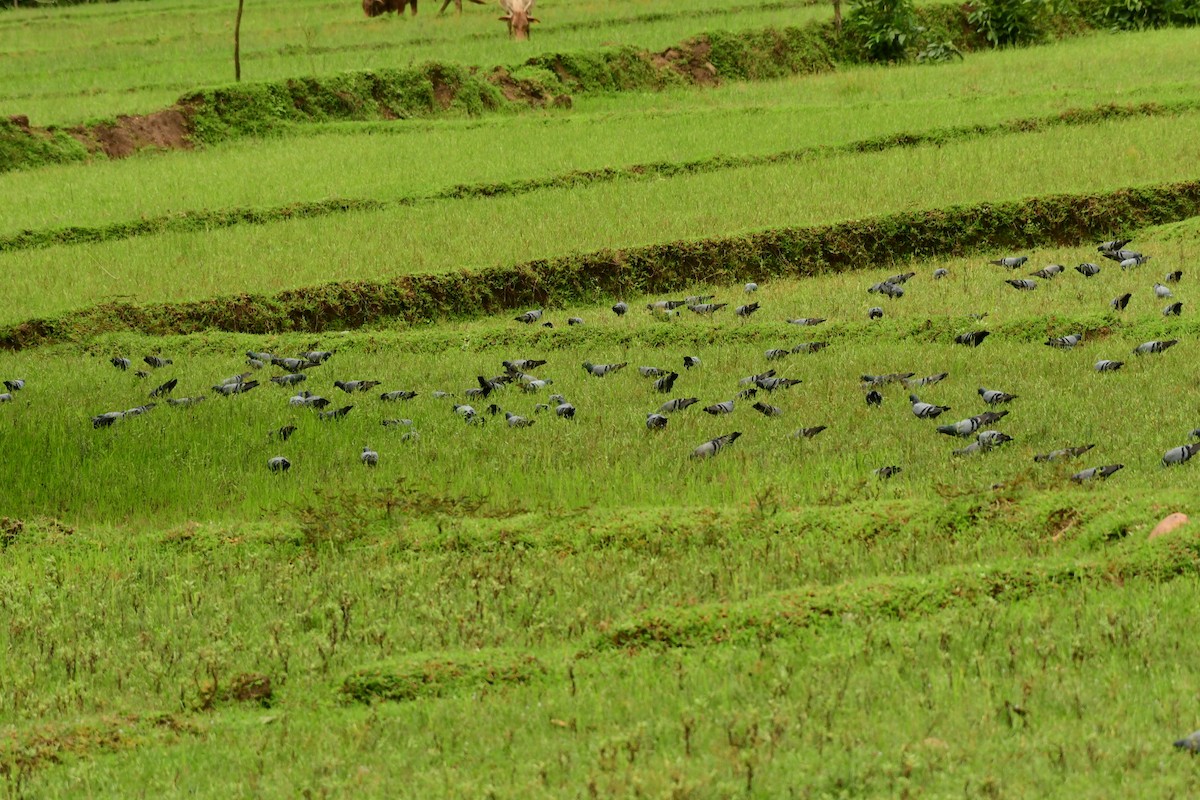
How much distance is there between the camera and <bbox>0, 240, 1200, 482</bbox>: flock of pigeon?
689 cm

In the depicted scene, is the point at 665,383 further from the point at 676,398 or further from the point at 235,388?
the point at 235,388

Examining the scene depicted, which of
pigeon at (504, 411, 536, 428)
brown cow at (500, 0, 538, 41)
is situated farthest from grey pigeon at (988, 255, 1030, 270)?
brown cow at (500, 0, 538, 41)

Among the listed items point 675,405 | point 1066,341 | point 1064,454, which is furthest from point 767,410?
point 1066,341

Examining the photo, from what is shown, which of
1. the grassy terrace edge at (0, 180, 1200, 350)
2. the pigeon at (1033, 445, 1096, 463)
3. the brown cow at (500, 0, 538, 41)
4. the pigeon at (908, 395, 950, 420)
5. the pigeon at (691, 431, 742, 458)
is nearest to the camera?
the pigeon at (1033, 445, 1096, 463)

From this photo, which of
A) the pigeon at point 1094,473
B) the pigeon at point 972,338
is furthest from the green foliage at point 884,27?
the pigeon at point 1094,473

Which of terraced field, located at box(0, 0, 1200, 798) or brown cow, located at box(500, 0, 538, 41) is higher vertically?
brown cow, located at box(500, 0, 538, 41)

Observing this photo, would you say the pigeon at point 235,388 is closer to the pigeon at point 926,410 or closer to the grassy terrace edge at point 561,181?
the pigeon at point 926,410

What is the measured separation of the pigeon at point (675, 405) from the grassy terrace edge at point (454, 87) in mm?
10555

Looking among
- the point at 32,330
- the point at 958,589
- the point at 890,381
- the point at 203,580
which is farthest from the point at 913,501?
the point at 32,330

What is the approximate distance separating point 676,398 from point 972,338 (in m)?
1.97

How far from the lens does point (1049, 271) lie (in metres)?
10.4

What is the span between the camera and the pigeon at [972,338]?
8.84m

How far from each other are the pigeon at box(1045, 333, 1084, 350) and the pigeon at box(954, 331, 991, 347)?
0.38m

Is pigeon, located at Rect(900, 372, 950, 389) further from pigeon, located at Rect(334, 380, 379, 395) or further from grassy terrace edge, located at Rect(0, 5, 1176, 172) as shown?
grassy terrace edge, located at Rect(0, 5, 1176, 172)
